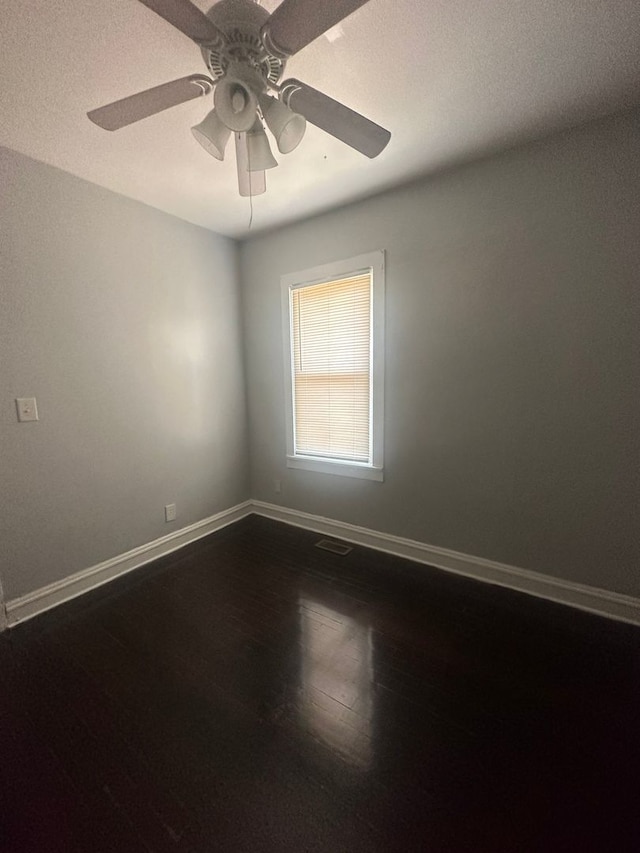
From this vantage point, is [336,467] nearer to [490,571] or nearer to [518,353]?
[490,571]

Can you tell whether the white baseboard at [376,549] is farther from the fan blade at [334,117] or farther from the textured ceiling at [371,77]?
the textured ceiling at [371,77]

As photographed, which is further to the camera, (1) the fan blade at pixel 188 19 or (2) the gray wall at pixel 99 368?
(2) the gray wall at pixel 99 368

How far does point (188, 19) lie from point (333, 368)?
196 centimetres

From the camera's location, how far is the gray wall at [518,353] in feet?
5.55

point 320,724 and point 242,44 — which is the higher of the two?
point 242,44

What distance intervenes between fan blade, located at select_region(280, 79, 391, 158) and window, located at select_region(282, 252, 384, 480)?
110 cm

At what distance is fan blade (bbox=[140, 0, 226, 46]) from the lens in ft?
2.71

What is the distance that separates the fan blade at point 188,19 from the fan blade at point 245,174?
276 millimetres

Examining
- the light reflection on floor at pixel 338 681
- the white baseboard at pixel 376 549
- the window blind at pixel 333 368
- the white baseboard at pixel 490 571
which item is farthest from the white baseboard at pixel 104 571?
the light reflection on floor at pixel 338 681

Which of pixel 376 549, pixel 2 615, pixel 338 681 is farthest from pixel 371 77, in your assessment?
pixel 2 615

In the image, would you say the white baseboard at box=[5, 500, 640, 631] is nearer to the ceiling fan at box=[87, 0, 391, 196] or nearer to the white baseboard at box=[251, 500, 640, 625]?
the white baseboard at box=[251, 500, 640, 625]

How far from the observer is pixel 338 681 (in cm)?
145

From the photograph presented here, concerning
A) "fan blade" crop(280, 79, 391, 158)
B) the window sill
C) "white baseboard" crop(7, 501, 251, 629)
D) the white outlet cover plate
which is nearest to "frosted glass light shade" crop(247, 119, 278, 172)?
"fan blade" crop(280, 79, 391, 158)

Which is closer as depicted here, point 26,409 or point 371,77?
point 371,77
